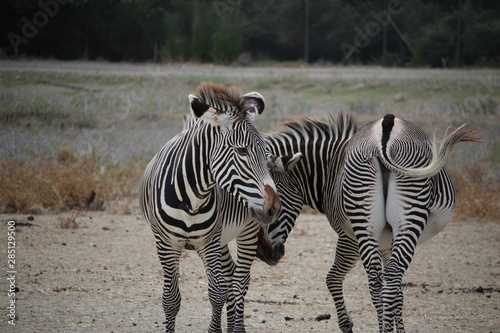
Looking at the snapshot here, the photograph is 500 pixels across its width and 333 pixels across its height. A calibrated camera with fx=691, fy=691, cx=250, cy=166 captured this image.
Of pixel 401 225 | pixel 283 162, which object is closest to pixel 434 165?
pixel 401 225

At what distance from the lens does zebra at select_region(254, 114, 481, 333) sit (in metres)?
5.43

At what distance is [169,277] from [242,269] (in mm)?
925

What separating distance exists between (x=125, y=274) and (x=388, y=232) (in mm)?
3432

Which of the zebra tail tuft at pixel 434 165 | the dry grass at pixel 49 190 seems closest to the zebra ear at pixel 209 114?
the zebra tail tuft at pixel 434 165

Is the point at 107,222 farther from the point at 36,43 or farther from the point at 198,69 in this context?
the point at 36,43

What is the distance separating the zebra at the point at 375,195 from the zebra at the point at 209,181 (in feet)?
3.29

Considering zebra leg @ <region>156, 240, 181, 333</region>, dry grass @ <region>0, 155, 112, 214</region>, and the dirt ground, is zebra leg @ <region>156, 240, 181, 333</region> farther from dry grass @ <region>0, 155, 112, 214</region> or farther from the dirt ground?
dry grass @ <region>0, 155, 112, 214</region>

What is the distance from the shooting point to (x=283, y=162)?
244 inches

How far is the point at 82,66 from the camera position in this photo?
2394 cm

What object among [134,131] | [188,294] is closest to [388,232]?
[188,294]

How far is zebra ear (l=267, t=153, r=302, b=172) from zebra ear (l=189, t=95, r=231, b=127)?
1.09 meters

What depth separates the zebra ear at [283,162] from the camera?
6.03 meters

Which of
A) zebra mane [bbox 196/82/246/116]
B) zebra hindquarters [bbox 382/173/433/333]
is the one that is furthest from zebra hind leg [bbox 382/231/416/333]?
zebra mane [bbox 196/82/246/116]

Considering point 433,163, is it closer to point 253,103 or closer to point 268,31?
point 253,103
